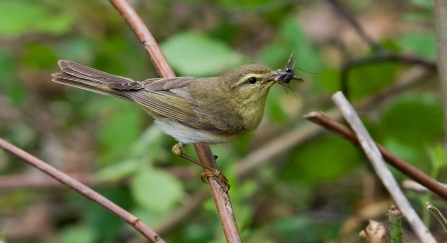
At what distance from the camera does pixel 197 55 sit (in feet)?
15.1

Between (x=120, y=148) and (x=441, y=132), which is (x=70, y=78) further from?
(x=441, y=132)

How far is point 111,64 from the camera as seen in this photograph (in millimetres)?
5727

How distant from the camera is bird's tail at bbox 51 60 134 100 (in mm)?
3834

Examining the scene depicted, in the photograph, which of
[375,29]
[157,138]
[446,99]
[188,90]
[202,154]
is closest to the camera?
[446,99]

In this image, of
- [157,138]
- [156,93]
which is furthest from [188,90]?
[157,138]

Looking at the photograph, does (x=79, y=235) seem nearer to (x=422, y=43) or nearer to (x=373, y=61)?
(x=373, y=61)

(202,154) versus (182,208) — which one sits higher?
(182,208)

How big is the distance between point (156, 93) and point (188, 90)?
0.76ft

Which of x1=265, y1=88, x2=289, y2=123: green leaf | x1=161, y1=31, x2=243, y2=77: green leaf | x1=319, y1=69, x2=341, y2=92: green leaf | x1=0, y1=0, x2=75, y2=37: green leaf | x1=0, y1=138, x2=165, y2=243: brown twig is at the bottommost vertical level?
x1=0, y1=138, x2=165, y2=243: brown twig

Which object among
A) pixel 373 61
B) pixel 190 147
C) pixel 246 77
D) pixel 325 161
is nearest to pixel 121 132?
pixel 190 147

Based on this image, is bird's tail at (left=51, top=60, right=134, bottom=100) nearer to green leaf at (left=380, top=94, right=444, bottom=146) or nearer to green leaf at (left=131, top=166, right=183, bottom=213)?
green leaf at (left=131, top=166, right=183, bottom=213)

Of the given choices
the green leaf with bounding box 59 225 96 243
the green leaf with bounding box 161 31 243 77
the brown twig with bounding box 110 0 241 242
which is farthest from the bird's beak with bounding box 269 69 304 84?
the green leaf with bounding box 59 225 96 243

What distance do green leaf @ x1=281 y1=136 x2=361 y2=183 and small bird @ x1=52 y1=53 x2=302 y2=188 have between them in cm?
112

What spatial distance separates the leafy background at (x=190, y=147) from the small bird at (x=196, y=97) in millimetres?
274
